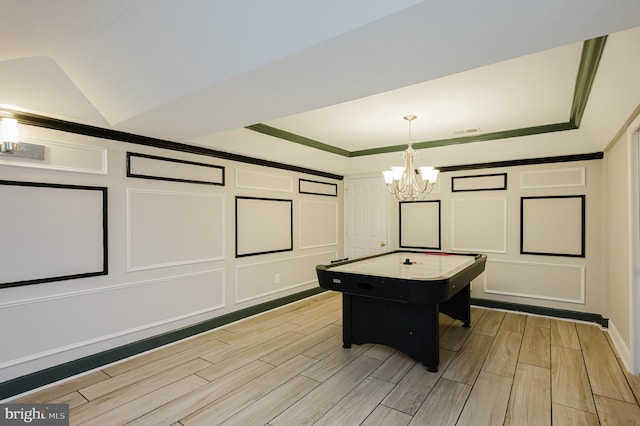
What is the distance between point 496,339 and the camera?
3.39 metres

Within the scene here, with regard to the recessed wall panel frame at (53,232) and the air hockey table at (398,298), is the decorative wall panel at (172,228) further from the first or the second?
the air hockey table at (398,298)

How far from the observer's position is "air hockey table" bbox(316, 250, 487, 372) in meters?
2.52

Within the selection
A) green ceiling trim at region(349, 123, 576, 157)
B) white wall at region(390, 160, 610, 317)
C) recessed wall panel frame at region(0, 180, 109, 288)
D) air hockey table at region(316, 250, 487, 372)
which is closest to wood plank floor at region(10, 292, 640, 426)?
air hockey table at region(316, 250, 487, 372)

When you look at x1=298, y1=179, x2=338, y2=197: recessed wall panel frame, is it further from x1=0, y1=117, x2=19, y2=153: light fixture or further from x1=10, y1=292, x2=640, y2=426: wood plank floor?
x1=0, y1=117, x2=19, y2=153: light fixture

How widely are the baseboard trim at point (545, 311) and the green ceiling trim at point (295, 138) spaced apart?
3.02 meters

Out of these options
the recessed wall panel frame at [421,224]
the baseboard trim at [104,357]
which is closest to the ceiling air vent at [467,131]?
the recessed wall panel frame at [421,224]

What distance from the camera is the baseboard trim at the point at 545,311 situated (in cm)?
386

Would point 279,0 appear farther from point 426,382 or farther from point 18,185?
point 426,382

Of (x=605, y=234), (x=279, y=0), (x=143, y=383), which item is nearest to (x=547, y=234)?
(x=605, y=234)

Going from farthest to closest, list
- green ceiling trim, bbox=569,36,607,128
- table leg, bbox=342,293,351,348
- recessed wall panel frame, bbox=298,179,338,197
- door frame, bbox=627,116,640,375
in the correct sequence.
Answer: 1. recessed wall panel frame, bbox=298,179,338,197
2. table leg, bbox=342,293,351,348
3. door frame, bbox=627,116,640,375
4. green ceiling trim, bbox=569,36,607,128

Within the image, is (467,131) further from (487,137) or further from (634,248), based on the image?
(634,248)

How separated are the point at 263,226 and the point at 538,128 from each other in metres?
3.69

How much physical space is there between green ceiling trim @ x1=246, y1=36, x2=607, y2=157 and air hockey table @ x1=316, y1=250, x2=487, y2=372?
1757 millimetres

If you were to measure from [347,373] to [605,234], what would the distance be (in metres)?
3.47
